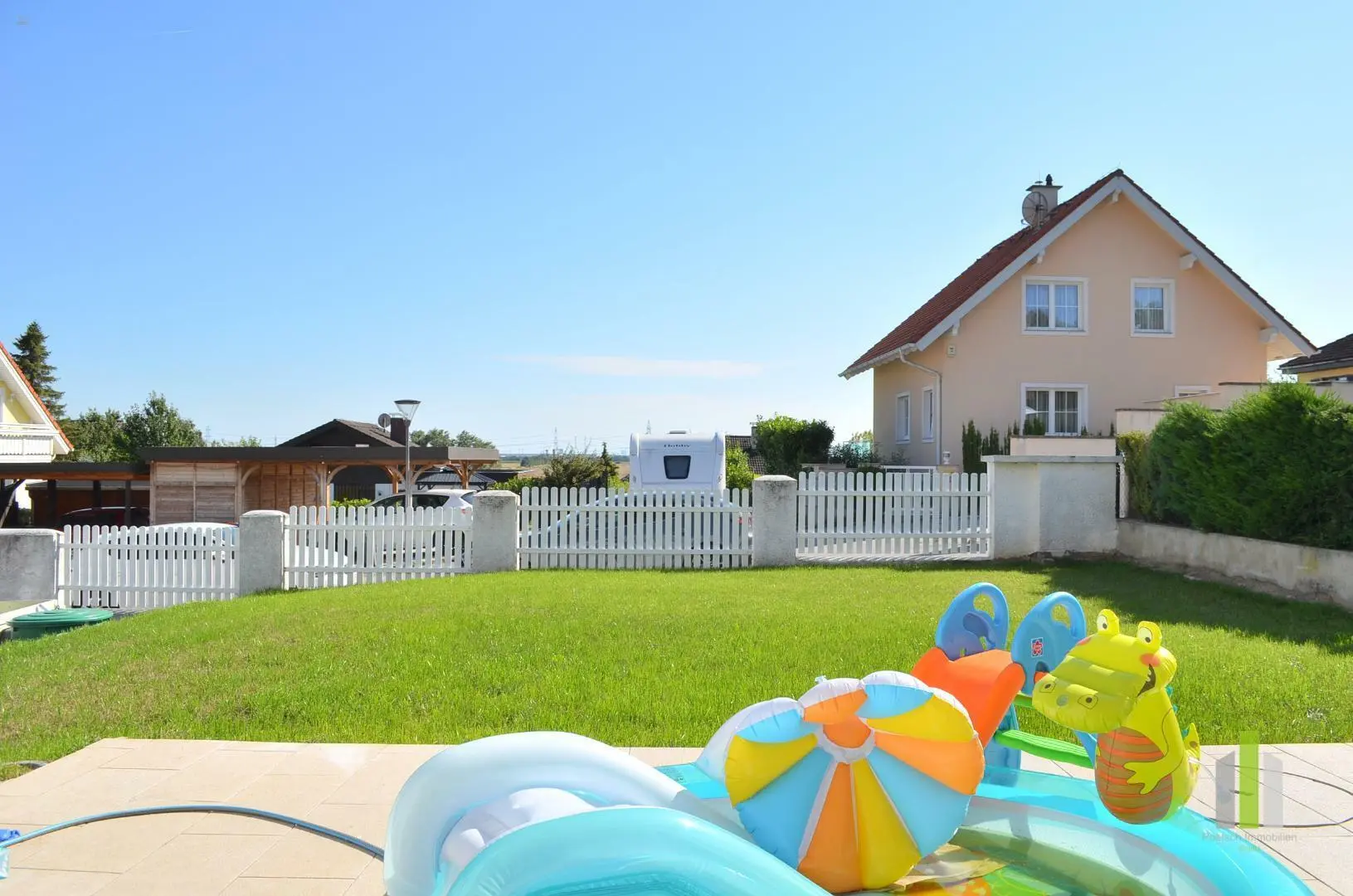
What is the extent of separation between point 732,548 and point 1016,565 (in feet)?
13.9

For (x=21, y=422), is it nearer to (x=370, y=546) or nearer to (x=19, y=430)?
(x=19, y=430)

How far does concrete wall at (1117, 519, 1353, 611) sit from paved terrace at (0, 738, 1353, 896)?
5.20m

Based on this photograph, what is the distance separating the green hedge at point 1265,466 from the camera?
31.0 ft

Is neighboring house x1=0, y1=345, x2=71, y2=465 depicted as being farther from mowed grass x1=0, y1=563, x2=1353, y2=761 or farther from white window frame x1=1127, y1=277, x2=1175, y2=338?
white window frame x1=1127, y1=277, x2=1175, y2=338

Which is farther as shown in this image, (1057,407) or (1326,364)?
(1057,407)

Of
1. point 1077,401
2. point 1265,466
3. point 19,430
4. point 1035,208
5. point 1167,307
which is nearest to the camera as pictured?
point 1265,466

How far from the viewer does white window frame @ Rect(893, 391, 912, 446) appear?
77.9ft

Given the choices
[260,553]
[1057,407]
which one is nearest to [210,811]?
[260,553]

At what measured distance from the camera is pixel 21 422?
32.8 metres

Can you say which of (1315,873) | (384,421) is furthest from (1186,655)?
(384,421)

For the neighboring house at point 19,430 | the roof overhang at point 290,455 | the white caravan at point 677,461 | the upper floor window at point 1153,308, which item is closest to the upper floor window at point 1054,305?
the upper floor window at point 1153,308

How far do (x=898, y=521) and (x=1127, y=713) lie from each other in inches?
468

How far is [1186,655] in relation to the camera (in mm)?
6941

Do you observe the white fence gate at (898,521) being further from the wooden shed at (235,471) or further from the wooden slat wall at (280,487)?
the wooden slat wall at (280,487)
